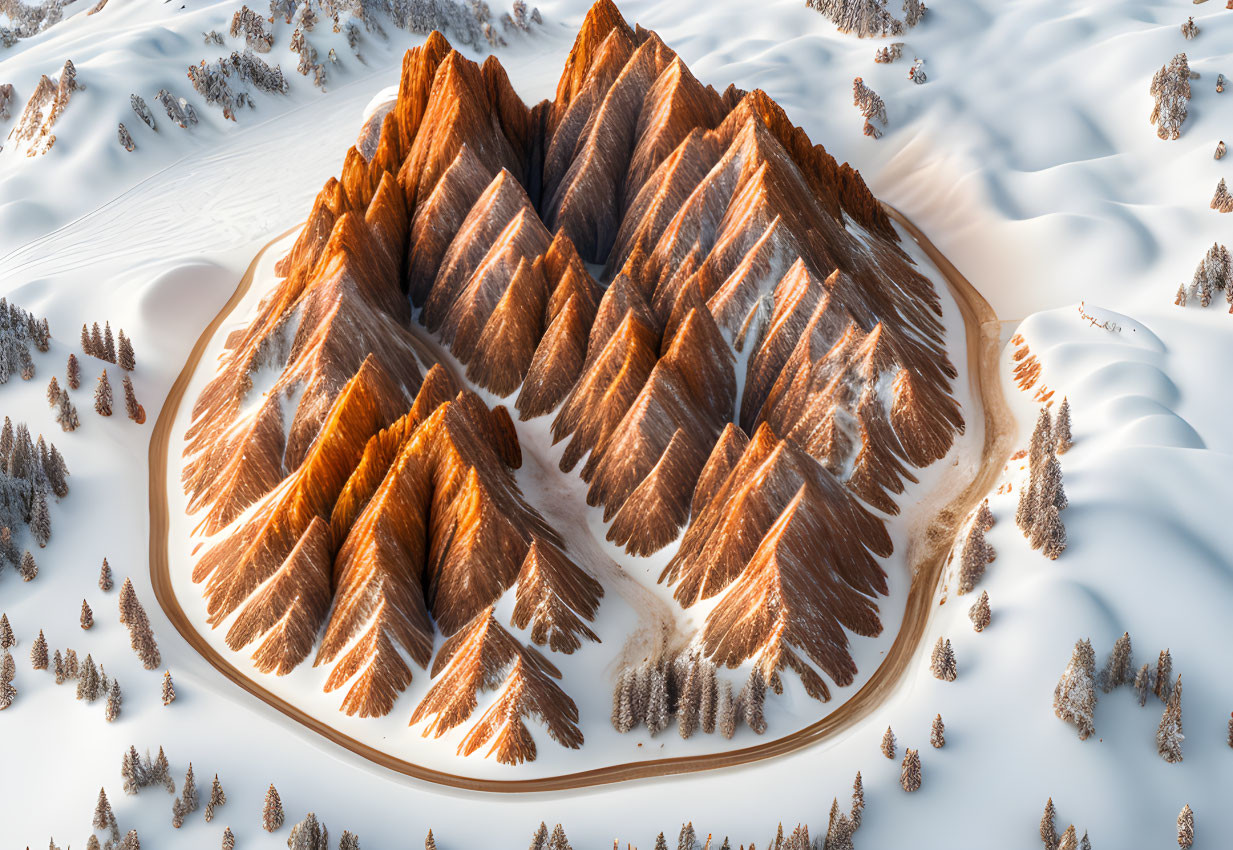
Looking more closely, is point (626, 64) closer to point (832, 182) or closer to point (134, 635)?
point (832, 182)

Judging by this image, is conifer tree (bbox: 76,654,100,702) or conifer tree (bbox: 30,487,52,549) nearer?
conifer tree (bbox: 76,654,100,702)

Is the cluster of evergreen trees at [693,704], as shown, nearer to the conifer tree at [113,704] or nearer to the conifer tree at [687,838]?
the conifer tree at [687,838]

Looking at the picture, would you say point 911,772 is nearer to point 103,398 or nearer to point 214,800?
point 214,800

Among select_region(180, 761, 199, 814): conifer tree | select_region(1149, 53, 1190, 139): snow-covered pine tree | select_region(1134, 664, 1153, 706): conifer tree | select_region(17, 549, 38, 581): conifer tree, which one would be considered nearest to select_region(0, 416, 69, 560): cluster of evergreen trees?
select_region(17, 549, 38, 581): conifer tree

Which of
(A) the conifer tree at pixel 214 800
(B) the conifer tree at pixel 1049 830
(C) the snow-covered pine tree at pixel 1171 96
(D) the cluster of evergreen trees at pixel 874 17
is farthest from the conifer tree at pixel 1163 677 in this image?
(D) the cluster of evergreen trees at pixel 874 17

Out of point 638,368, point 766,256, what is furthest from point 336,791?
point 766,256

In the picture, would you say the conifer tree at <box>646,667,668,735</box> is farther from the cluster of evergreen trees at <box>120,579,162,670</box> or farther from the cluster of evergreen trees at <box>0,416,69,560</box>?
the cluster of evergreen trees at <box>0,416,69,560</box>
